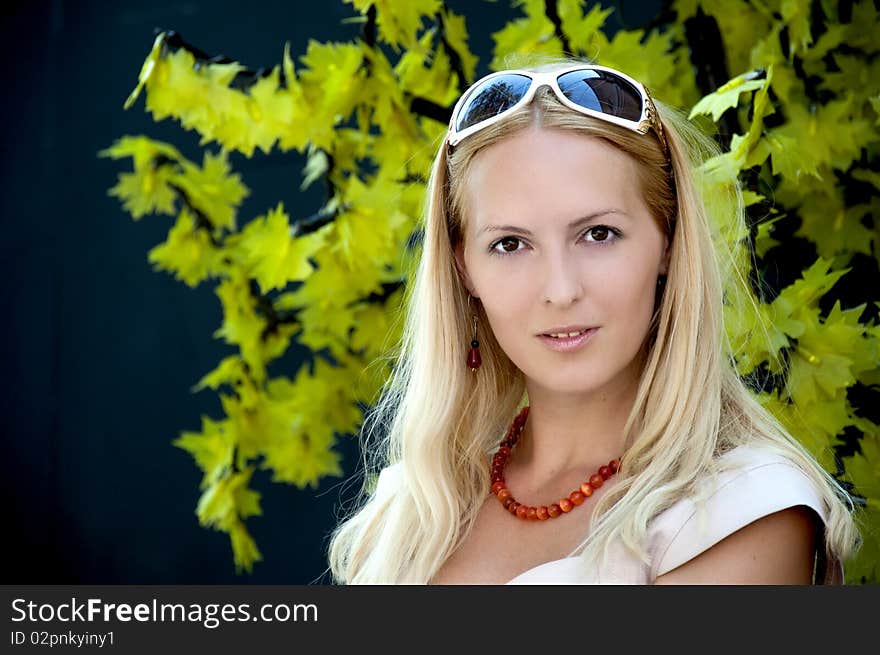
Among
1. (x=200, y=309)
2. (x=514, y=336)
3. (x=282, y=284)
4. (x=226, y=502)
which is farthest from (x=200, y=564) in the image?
(x=514, y=336)

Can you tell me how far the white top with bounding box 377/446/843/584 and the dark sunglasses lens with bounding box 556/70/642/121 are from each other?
0.52m

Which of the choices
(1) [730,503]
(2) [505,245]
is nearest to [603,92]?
(2) [505,245]

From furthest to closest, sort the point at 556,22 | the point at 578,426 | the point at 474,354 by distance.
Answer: the point at 556,22
the point at 474,354
the point at 578,426

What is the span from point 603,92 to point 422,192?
30.4 inches

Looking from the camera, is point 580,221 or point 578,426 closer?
point 580,221

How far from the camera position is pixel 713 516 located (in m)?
1.49

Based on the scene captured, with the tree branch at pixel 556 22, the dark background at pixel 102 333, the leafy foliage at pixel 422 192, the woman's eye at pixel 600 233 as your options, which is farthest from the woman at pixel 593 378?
the dark background at pixel 102 333

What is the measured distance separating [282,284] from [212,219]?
0.42 metres

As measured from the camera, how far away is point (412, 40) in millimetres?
2221

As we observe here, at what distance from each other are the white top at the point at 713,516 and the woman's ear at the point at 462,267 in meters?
0.54

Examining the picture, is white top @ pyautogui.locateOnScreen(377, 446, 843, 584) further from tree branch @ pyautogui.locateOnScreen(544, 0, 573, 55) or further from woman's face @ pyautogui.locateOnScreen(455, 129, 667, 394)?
tree branch @ pyautogui.locateOnScreen(544, 0, 573, 55)

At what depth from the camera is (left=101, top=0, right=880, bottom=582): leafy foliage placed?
6.50 ft

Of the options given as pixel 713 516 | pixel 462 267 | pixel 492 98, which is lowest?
pixel 713 516

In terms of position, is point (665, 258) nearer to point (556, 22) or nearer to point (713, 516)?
point (713, 516)
